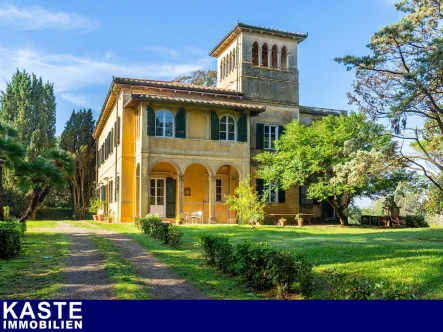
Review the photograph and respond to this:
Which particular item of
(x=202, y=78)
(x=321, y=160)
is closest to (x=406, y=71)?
(x=321, y=160)

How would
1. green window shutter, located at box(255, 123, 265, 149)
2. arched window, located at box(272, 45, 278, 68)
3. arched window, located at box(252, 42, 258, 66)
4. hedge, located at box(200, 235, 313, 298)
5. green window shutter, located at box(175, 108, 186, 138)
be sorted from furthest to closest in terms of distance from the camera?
arched window, located at box(272, 45, 278, 68), arched window, located at box(252, 42, 258, 66), green window shutter, located at box(255, 123, 265, 149), green window shutter, located at box(175, 108, 186, 138), hedge, located at box(200, 235, 313, 298)

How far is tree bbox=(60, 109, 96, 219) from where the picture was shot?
127ft

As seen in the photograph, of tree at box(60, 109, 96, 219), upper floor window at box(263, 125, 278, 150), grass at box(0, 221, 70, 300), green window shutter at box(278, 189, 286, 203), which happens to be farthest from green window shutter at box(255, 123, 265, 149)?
tree at box(60, 109, 96, 219)

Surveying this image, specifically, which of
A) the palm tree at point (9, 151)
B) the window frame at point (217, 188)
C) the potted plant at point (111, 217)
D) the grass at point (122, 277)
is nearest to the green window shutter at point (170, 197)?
the window frame at point (217, 188)

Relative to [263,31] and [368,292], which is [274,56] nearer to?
[263,31]

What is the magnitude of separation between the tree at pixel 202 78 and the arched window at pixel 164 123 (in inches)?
659

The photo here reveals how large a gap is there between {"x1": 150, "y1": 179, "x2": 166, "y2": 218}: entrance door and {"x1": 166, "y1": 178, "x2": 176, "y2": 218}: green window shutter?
220 millimetres

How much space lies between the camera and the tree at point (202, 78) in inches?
1598

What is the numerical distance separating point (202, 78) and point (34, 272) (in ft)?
110

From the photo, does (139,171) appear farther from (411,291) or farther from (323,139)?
(411,291)

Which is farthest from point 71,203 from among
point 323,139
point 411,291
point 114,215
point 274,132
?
point 411,291

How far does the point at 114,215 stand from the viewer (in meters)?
26.8

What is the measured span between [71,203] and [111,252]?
101 feet

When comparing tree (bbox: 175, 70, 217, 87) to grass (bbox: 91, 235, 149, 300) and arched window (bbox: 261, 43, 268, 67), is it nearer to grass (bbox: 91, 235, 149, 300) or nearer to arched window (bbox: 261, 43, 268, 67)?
arched window (bbox: 261, 43, 268, 67)
